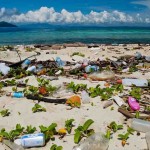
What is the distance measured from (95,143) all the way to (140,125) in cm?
90

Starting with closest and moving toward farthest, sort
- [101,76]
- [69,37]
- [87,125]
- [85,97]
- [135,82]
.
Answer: [87,125] → [85,97] → [135,82] → [101,76] → [69,37]

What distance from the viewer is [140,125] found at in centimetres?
472

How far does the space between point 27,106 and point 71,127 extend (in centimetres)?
130

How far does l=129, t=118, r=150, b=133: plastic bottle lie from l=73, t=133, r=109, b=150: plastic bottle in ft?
2.03

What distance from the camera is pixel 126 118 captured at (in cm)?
519

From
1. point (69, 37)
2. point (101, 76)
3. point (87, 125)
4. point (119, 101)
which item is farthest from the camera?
point (69, 37)

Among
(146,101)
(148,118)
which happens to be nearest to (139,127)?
(148,118)

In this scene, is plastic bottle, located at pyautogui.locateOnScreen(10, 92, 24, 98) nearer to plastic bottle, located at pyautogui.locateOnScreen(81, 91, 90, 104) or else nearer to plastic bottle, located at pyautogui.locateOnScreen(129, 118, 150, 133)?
plastic bottle, located at pyautogui.locateOnScreen(81, 91, 90, 104)

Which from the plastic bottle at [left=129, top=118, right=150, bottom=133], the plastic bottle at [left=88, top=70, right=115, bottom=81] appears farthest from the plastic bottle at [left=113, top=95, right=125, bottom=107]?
the plastic bottle at [left=88, top=70, right=115, bottom=81]

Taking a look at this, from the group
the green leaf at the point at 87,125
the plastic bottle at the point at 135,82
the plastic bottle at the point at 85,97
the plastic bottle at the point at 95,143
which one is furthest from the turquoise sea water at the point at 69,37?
the plastic bottle at the point at 95,143

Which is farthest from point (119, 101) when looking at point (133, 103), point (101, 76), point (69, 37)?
point (69, 37)

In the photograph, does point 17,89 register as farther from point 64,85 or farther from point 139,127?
point 139,127

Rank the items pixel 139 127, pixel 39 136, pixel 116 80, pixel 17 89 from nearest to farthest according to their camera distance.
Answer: pixel 39 136
pixel 139 127
pixel 17 89
pixel 116 80

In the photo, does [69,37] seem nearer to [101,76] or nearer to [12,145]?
[101,76]
